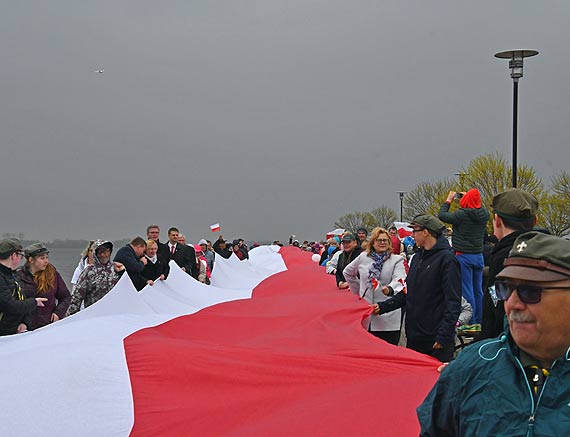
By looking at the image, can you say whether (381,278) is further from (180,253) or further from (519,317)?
(180,253)

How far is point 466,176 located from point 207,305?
114ft

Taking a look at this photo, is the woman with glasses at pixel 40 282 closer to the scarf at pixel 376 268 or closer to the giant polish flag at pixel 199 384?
the giant polish flag at pixel 199 384

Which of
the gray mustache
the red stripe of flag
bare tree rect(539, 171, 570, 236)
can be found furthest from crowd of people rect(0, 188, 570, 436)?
bare tree rect(539, 171, 570, 236)

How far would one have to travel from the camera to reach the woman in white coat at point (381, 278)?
739 centimetres

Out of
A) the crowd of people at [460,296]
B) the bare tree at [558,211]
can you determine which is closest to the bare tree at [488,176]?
the bare tree at [558,211]

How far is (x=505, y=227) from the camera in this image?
3.81 m

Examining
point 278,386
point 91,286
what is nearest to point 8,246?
point 91,286

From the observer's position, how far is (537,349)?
7.22ft

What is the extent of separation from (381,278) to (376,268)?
126mm

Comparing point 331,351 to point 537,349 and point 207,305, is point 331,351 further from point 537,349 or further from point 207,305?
point 207,305

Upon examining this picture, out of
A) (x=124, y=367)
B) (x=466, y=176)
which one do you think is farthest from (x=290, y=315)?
(x=466, y=176)

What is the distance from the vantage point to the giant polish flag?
3891 millimetres

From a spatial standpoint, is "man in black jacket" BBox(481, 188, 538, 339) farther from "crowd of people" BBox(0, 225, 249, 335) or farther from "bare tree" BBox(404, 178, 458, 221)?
"bare tree" BBox(404, 178, 458, 221)

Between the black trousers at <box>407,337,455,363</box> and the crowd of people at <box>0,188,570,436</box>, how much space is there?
1cm
